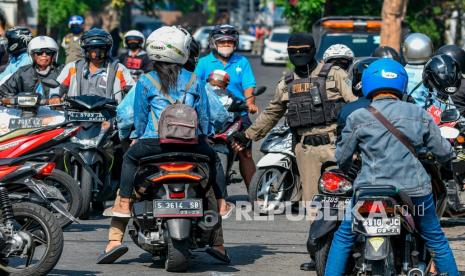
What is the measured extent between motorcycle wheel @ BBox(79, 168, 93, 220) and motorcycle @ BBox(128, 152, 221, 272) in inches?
96.7

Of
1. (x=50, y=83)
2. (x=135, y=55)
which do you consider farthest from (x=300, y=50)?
(x=135, y=55)

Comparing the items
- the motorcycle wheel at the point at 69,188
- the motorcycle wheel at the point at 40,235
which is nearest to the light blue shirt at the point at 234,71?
the motorcycle wheel at the point at 69,188

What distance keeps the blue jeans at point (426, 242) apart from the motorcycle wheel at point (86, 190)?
4490 millimetres

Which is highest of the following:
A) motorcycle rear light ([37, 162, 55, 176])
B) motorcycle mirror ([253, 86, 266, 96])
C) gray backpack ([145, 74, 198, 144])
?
gray backpack ([145, 74, 198, 144])

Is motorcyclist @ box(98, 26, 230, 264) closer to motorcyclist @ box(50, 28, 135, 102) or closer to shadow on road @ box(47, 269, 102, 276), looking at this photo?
shadow on road @ box(47, 269, 102, 276)

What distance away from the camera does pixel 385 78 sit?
7.95m

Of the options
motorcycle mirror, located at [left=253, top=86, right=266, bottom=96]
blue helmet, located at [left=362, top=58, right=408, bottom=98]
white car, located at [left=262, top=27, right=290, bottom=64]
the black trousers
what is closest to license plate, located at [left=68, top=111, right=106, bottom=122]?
motorcycle mirror, located at [left=253, top=86, right=266, bottom=96]

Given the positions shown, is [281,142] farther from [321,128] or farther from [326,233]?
[326,233]

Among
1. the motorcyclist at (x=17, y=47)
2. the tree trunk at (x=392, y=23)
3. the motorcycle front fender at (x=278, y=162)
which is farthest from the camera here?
the tree trunk at (x=392, y=23)

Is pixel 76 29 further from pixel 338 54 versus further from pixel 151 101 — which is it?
pixel 151 101

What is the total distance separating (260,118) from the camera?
11.1m

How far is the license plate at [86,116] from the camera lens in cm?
1240

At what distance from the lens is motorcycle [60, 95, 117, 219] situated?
1223cm

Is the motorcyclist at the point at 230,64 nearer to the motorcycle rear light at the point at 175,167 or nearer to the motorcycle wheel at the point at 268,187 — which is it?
the motorcycle wheel at the point at 268,187
